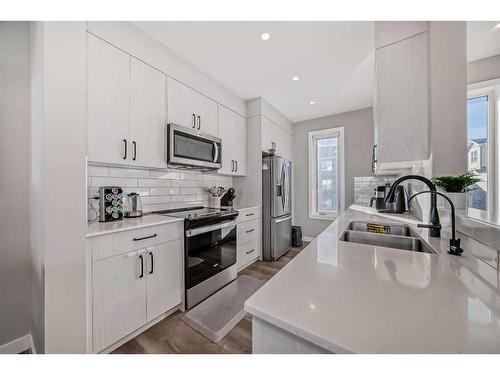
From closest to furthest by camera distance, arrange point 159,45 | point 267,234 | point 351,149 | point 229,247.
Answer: point 159,45 < point 229,247 < point 267,234 < point 351,149

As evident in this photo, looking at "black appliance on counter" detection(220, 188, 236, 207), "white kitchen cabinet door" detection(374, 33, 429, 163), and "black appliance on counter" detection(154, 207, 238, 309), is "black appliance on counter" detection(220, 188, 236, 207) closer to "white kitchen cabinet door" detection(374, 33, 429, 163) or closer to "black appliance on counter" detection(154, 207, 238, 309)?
"black appliance on counter" detection(154, 207, 238, 309)

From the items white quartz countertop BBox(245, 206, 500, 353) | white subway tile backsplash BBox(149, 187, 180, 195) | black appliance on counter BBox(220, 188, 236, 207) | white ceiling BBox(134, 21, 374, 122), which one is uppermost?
white ceiling BBox(134, 21, 374, 122)

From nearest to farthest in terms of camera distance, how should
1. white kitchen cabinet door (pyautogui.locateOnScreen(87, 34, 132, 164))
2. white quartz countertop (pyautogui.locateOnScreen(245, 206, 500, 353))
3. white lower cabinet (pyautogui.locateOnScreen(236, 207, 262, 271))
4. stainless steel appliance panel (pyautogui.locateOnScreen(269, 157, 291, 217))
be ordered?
white quartz countertop (pyautogui.locateOnScreen(245, 206, 500, 353)), white kitchen cabinet door (pyautogui.locateOnScreen(87, 34, 132, 164)), white lower cabinet (pyautogui.locateOnScreen(236, 207, 262, 271)), stainless steel appliance panel (pyautogui.locateOnScreen(269, 157, 291, 217))

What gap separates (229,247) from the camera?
7.56 ft

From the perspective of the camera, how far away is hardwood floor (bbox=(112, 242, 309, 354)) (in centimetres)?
136

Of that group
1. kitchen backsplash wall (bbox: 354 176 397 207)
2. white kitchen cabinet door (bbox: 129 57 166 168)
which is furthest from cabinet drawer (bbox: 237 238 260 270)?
kitchen backsplash wall (bbox: 354 176 397 207)

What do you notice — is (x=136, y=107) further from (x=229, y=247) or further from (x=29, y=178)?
(x=229, y=247)

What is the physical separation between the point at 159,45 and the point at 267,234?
105 inches

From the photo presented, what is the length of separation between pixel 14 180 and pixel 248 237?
7.43 ft

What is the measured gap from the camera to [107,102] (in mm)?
1549

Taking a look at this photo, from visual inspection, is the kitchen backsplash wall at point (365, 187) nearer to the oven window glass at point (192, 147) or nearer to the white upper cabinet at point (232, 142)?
the white upper cabinet at point (232, 142)

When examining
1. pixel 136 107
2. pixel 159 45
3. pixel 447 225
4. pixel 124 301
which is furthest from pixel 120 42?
pixel 447 225

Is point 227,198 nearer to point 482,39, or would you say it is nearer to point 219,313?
point 219,313

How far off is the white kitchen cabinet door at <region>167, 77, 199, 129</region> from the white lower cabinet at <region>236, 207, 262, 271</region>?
4.22 ft
